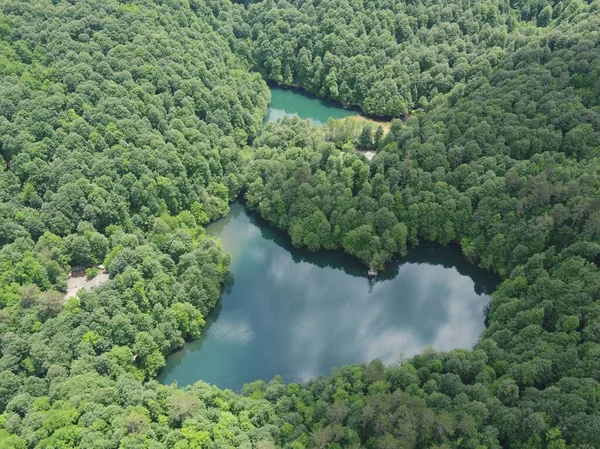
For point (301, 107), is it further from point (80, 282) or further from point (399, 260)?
point (80, 282)

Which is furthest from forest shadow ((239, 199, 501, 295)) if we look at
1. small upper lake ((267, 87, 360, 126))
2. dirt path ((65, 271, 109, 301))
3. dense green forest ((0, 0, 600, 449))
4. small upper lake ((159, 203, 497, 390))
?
small upper lake ((267, 87, 360, 126))

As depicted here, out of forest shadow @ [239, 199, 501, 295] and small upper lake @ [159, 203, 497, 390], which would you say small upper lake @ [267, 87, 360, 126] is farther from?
forest shadow @ [239, 199, 501, 295]

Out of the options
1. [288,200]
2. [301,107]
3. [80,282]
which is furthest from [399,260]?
[301,107]

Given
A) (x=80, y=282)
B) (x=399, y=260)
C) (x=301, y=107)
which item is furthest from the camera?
(x=301, y=107)

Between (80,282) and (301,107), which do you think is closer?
(80,282)

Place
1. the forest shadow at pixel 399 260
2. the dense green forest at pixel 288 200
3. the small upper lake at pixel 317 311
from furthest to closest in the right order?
the forest shadow at pixel 399 260 → the small upper lake at pixel 317 311 → the dense green forest at pixel 288 200

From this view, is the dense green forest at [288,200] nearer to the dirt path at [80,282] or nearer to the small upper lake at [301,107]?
the dirt path at [80,282]

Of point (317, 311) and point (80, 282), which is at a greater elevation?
point (317, 311)

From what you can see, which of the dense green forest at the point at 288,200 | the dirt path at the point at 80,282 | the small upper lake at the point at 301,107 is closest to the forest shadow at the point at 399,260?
the dense green forest at the point at 288,200
